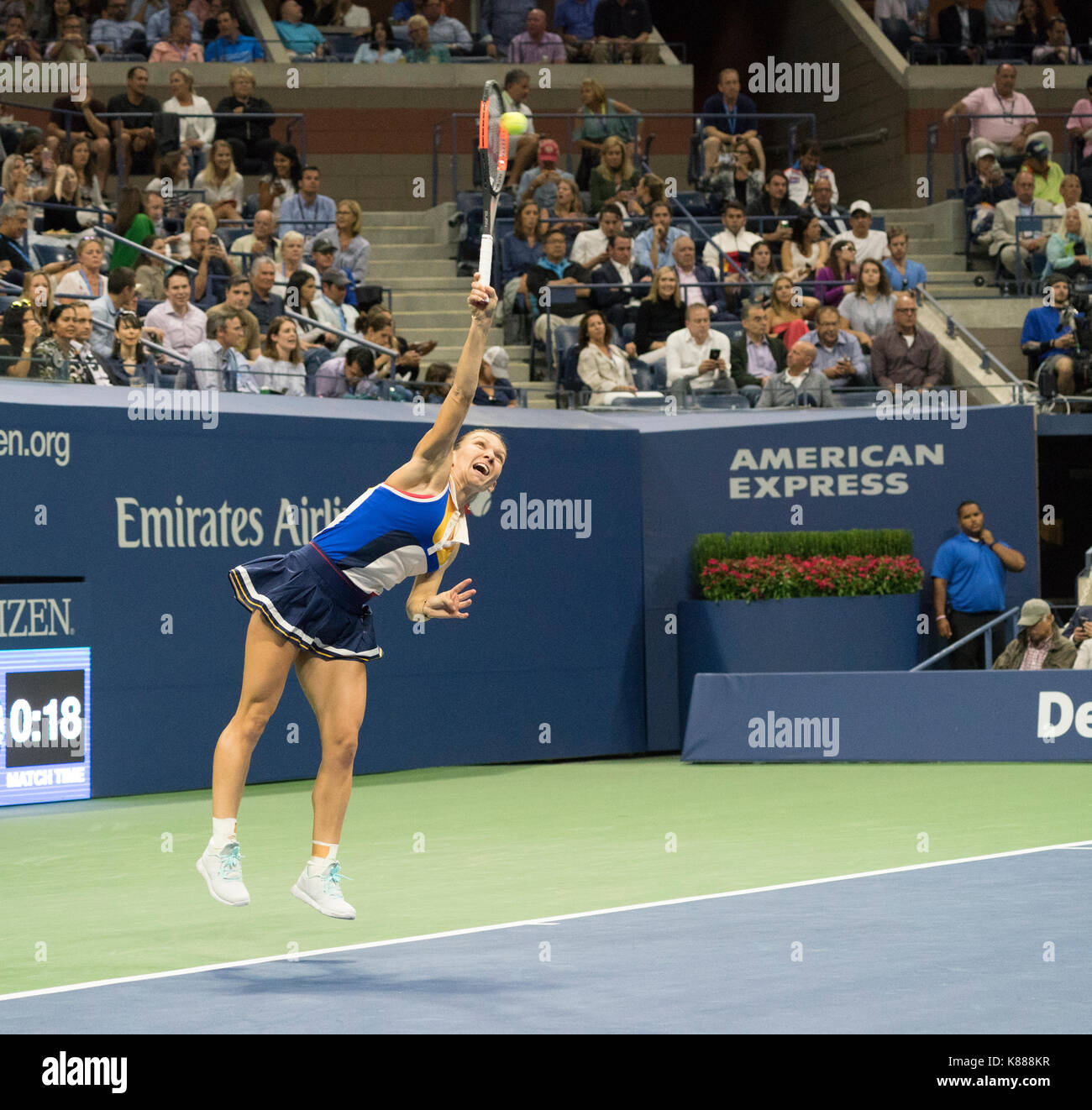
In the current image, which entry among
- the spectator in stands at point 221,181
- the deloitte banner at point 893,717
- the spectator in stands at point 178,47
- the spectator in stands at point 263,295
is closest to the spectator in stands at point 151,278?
the spectator in stands at point 263,295

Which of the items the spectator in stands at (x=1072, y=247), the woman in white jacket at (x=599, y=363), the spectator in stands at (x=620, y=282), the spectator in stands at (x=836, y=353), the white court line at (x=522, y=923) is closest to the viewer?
the white court line at (x=522, y=923)

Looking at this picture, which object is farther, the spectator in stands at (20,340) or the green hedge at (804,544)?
the green hedge at (804,544)

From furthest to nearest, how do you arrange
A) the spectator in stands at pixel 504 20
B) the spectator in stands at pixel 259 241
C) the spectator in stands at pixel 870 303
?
the spectator in stands at pixel 504 20, the spectator in stands at pixel 870 303, the spectator in stands at pixel 259 241

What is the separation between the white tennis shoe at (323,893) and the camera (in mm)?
6695

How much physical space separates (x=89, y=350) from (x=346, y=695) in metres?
6.96

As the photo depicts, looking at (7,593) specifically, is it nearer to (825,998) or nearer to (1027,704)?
(1027,704)

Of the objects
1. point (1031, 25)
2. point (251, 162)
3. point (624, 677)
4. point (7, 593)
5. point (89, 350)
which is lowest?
point (624, 677)

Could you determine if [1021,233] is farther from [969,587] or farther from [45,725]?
[45,725]

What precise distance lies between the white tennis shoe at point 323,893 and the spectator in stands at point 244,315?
818 centimetres

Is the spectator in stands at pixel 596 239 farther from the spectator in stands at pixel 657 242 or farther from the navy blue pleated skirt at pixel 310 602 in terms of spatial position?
the navy blue pleated skirt at pixel 310 602

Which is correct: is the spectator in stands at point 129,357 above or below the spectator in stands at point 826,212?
below

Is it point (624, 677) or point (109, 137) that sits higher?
point (109, 137)

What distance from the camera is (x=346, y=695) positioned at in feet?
22.5
